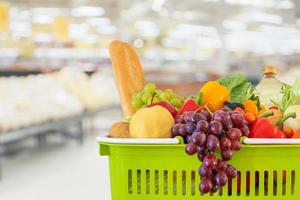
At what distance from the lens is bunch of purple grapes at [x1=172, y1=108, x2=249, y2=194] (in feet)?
2.74

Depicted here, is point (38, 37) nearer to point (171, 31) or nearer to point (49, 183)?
point (171, 31)

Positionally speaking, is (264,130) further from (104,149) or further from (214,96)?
(104,149)

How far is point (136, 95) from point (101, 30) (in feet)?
81.0

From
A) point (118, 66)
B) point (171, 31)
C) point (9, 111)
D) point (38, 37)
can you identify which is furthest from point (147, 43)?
point (118, 66)

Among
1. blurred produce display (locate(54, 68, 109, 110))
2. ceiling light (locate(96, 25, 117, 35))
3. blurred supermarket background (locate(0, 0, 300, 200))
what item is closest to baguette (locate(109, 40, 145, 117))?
blurred supermarket background (locate(0, 0, 300, 200))

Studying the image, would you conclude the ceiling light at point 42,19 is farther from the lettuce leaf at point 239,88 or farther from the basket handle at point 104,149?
the basket handle at point 104,149

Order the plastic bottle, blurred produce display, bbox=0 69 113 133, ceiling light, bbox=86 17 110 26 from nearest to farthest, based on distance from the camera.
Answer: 1. the plastic bottle
2. blurred produce display, bbox=0 69 113 133
3. ceiling light, bbox=86 17 110 26

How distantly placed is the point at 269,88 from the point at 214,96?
284mm

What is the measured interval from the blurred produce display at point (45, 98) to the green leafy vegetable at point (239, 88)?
3.26 m

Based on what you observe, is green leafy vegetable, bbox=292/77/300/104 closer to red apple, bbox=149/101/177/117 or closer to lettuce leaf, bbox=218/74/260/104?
lettuce leaf, bbox=218/74/260/104

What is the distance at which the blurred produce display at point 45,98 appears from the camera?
14.3 feet

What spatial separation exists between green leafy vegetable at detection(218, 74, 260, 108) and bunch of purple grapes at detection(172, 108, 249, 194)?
9.4 inches

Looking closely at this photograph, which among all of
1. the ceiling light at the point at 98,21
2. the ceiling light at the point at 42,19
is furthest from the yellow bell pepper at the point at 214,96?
the ceiling light at the point at 98,21

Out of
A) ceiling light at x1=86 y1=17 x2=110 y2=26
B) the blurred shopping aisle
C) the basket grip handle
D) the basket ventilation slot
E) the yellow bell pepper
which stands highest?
ceiling light at x1=86 y1=17 x2=110 y2=26
